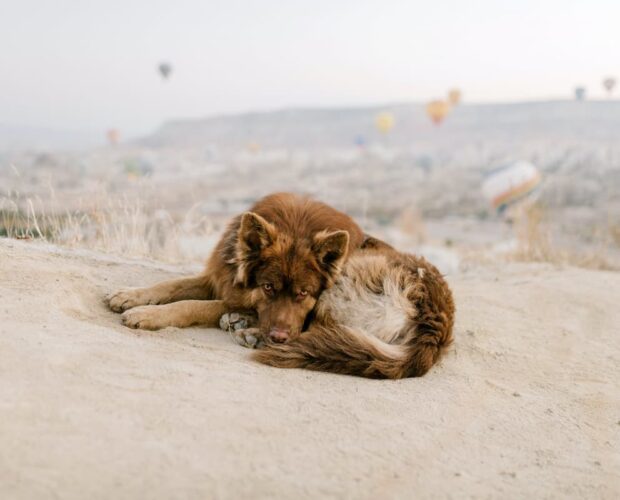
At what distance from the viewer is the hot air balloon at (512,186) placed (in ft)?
101

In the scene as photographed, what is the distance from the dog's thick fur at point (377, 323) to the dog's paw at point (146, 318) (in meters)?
0.86

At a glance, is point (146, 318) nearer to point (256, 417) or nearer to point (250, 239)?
point (250, 239)

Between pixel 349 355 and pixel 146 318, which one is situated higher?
pixel 146 318

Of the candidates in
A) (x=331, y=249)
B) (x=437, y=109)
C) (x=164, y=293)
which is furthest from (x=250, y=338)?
(x=437, y=109)

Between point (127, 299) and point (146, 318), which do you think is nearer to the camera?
point (146, 318)

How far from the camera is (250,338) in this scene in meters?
4.55

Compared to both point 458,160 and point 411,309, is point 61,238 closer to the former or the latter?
point 411,309

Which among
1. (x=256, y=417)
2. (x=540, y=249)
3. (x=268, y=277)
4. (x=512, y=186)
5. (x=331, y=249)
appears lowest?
(x=512, y=186)

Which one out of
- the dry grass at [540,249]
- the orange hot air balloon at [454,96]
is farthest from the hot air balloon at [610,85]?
the dry grass at [540,249]

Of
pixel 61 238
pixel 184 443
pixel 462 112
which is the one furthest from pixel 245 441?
pixel 462 112

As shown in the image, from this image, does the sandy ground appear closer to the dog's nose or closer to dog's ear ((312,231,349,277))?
the dog's nose

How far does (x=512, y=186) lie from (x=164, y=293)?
89.8 feet

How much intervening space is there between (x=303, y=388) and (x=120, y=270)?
302 centimetres

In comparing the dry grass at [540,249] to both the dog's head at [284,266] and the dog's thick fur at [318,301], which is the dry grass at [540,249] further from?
the dog's head at [284,266]
